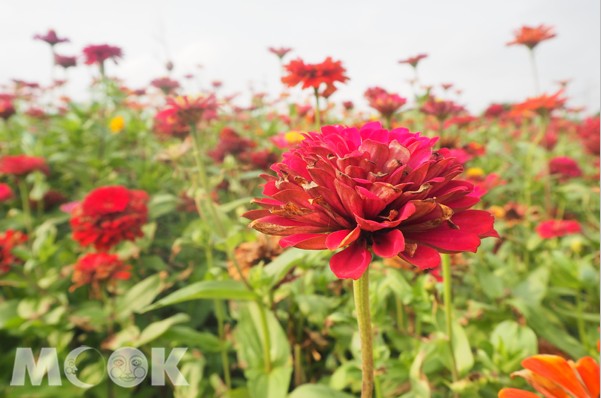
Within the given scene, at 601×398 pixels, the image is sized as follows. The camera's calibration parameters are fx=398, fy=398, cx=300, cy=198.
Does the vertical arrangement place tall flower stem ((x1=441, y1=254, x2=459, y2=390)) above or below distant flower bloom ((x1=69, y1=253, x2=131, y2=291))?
below

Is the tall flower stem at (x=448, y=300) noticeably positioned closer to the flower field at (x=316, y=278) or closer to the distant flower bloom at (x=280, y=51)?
the flower field at (x=316, y=278)

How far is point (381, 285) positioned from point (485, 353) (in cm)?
25

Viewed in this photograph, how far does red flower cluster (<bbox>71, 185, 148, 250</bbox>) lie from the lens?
1141 millimetres

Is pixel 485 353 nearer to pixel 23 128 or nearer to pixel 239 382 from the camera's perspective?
pixel 239 382

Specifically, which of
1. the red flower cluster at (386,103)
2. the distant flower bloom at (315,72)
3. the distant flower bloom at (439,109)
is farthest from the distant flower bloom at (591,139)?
the distant flower bloom at (315,72)

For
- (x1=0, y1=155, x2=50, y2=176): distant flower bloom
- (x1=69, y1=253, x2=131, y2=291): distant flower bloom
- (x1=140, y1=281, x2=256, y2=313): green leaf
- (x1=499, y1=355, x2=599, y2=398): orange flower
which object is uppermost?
(x1=0, y1=155, x2=50, y2=176): distant flower bloom

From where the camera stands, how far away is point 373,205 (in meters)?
0.39

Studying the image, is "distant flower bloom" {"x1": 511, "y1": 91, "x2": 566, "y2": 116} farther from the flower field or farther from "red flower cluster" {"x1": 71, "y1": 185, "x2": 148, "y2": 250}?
"red flower cluster" {"x1": 71, "y1": 185, "x2": 148, "y2": 250}

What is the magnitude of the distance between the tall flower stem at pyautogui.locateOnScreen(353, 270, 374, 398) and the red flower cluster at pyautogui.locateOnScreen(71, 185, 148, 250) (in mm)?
924

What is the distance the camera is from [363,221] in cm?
37

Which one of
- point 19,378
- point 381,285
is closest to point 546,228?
point 381,285

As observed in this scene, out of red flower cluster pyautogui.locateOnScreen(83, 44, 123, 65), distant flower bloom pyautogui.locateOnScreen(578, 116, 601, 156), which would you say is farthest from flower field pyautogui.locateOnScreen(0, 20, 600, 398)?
red flower cluster pyautogui.locateOnScreen(83, 44, 123, 65)

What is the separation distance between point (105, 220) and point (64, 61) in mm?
1718

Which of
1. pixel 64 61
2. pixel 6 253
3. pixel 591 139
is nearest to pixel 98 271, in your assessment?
pixel 6 253
